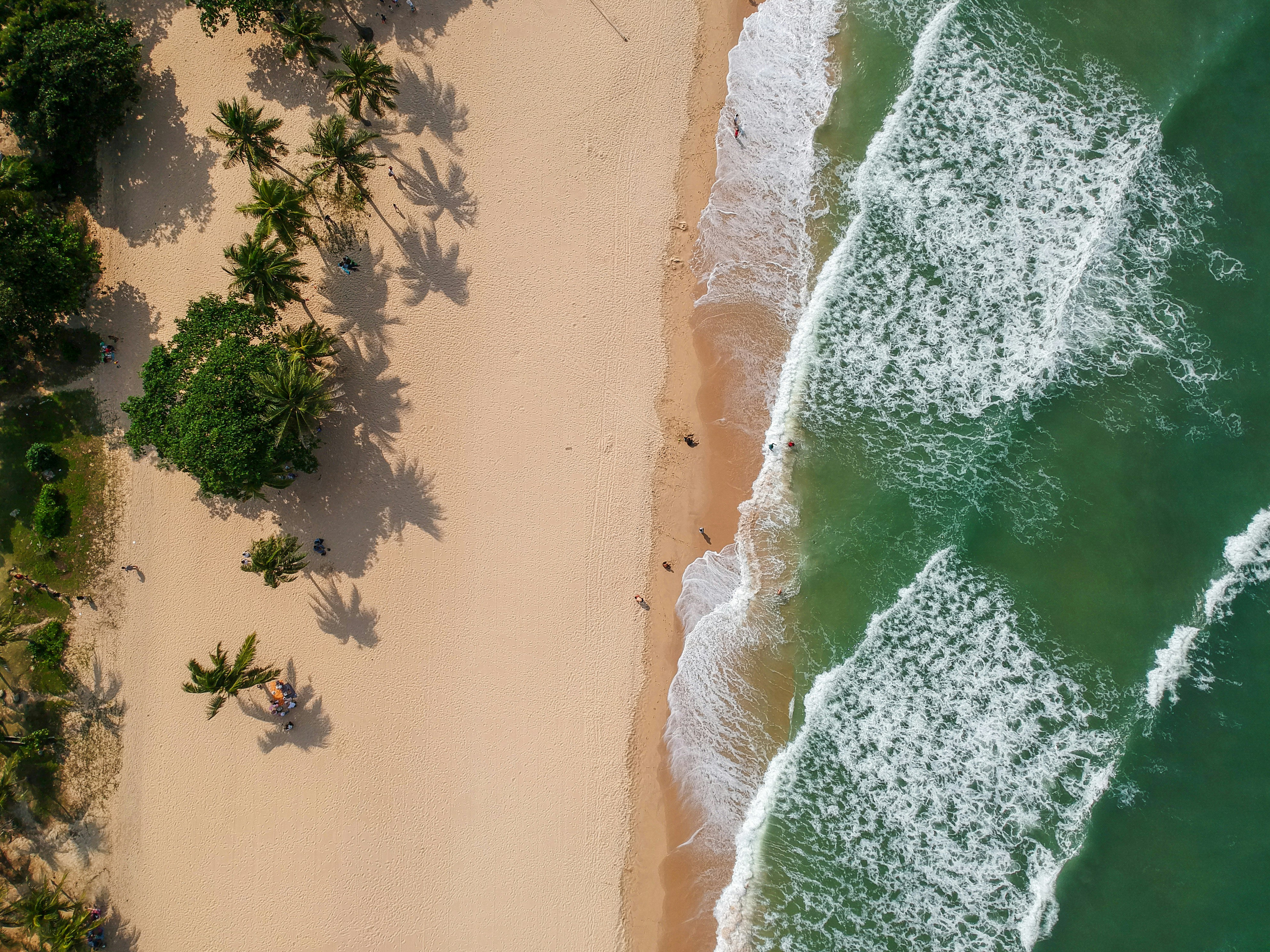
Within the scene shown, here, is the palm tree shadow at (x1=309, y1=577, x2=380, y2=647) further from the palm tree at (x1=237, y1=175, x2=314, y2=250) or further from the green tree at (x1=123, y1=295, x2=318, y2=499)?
the palm tree at (x1=237, y1=175, x2=314, y2=250)

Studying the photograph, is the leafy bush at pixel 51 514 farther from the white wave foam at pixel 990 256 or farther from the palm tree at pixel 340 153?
the white wave foam at pixel 990 256

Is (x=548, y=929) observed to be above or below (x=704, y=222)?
below

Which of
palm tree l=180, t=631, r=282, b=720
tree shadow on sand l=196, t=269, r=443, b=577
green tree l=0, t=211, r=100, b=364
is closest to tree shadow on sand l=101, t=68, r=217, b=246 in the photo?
green tree l=0, t=211, r=100, b=364

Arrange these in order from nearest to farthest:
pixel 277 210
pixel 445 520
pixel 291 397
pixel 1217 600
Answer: pixel 291 397 < pixel 277 210 < pixel 1217 600 < pixel 445 520

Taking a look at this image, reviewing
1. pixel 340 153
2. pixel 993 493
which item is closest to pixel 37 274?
pixel 340 153

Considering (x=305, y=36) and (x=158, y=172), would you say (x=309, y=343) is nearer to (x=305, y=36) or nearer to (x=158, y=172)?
(x=158, y=172)

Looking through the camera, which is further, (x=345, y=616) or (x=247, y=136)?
(x=345, y=616)

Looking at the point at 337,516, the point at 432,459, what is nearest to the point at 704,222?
the point at 432,459

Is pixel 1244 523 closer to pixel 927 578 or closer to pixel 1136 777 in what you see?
pixel 1136 777
